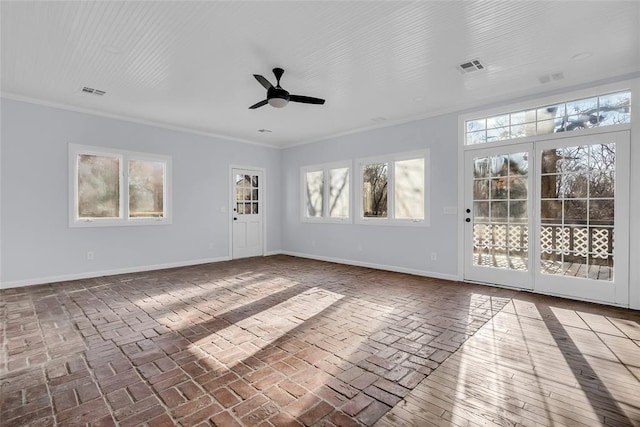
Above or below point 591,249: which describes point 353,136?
above

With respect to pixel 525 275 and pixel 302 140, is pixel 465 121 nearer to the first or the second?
pixel 525 275

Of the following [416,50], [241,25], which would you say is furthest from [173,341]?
[416,50]

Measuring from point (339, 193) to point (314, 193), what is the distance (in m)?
0.80

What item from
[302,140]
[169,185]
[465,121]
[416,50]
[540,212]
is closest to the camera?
[416,50]

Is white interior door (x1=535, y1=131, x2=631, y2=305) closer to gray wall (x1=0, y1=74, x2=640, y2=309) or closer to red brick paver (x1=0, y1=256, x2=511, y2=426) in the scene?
gray wall (x1=0, y1=74, x2=640, y2=309)

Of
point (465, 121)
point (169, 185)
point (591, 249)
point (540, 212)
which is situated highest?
point (465, 121)

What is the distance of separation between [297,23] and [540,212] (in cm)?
392

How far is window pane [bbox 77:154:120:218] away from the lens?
17.3 ft

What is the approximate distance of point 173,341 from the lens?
9.34ft

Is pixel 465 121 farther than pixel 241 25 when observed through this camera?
Yes

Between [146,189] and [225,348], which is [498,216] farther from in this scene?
[146,189]

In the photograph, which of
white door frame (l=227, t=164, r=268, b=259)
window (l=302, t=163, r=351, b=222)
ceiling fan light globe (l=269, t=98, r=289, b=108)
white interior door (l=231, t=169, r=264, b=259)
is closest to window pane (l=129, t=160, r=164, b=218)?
white door frame (l=227, t=164, r=268, b=259)

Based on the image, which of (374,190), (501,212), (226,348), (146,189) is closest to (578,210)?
(501,212)

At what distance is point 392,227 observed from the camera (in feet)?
19.5
